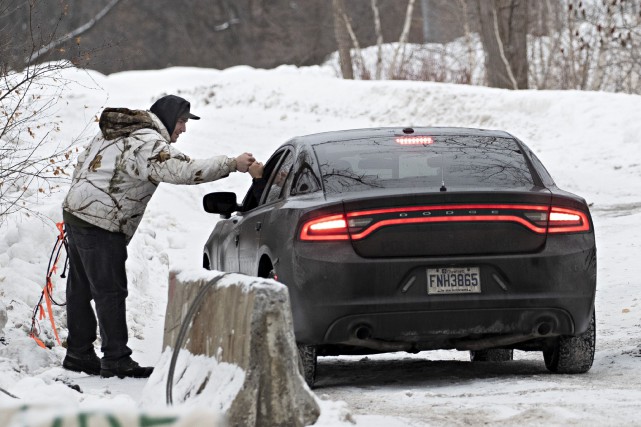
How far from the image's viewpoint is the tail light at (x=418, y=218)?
676cm

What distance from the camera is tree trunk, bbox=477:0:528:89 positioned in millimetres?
29516

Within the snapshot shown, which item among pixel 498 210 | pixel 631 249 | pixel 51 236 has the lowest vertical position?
pixel 631 249

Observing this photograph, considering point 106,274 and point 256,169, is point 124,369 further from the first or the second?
point 256,169

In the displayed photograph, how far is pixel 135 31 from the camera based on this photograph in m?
51.8

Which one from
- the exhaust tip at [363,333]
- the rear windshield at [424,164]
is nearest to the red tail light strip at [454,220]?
the rear windshield at [424,164]

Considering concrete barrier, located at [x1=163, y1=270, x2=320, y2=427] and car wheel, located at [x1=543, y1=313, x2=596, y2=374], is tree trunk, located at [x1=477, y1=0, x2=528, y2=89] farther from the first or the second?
concrete barrier, located at [x1=163, y1=270, x2=320, y2=427]

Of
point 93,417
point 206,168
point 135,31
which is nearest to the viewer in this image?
point 93,417

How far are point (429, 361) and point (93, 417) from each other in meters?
5.82

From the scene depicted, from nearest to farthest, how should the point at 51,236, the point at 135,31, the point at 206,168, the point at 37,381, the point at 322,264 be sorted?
the point at 37,381
the point at 322,264
the point at 206,168
the point at 51,236
the point at 135,31

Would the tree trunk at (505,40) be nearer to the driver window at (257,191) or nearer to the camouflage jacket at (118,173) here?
the driver window at (257,191)

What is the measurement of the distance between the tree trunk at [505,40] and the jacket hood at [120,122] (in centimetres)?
2242

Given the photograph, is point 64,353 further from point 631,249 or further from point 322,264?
point 631,249

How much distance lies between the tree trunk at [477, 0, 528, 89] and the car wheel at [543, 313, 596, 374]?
889 inches

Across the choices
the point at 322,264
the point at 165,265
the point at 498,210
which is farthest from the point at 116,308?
the point at 165,265
